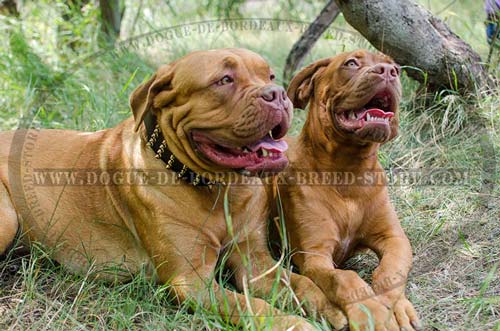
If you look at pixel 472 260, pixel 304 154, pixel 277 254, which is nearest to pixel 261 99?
pixel 304 154

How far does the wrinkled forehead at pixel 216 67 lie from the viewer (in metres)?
3.24

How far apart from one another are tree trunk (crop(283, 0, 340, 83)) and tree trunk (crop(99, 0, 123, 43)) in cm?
226

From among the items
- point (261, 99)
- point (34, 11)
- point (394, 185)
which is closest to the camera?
point (261, 99)

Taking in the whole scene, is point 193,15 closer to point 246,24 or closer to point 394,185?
point 246,24

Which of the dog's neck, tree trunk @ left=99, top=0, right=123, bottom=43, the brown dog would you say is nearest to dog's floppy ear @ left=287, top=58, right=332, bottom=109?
the brown dog

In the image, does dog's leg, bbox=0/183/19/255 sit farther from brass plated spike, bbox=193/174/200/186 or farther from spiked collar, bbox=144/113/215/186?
brass plated spike, bbox=193/174/200/186

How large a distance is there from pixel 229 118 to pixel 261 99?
0.17 m

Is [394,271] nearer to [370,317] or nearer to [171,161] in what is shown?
[370,317]

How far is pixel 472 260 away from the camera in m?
3.75

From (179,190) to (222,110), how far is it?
0.49 meters

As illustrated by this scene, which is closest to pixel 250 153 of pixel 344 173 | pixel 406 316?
pixel 344 173

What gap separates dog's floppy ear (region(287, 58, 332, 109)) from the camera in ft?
12.7

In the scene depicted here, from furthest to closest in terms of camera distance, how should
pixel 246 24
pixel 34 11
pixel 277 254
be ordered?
pixel 246 24
pixel 34 11
pixel 277 254

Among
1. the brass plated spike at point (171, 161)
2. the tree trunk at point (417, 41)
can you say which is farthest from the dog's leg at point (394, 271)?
the tree trunk at point (417, 41)
